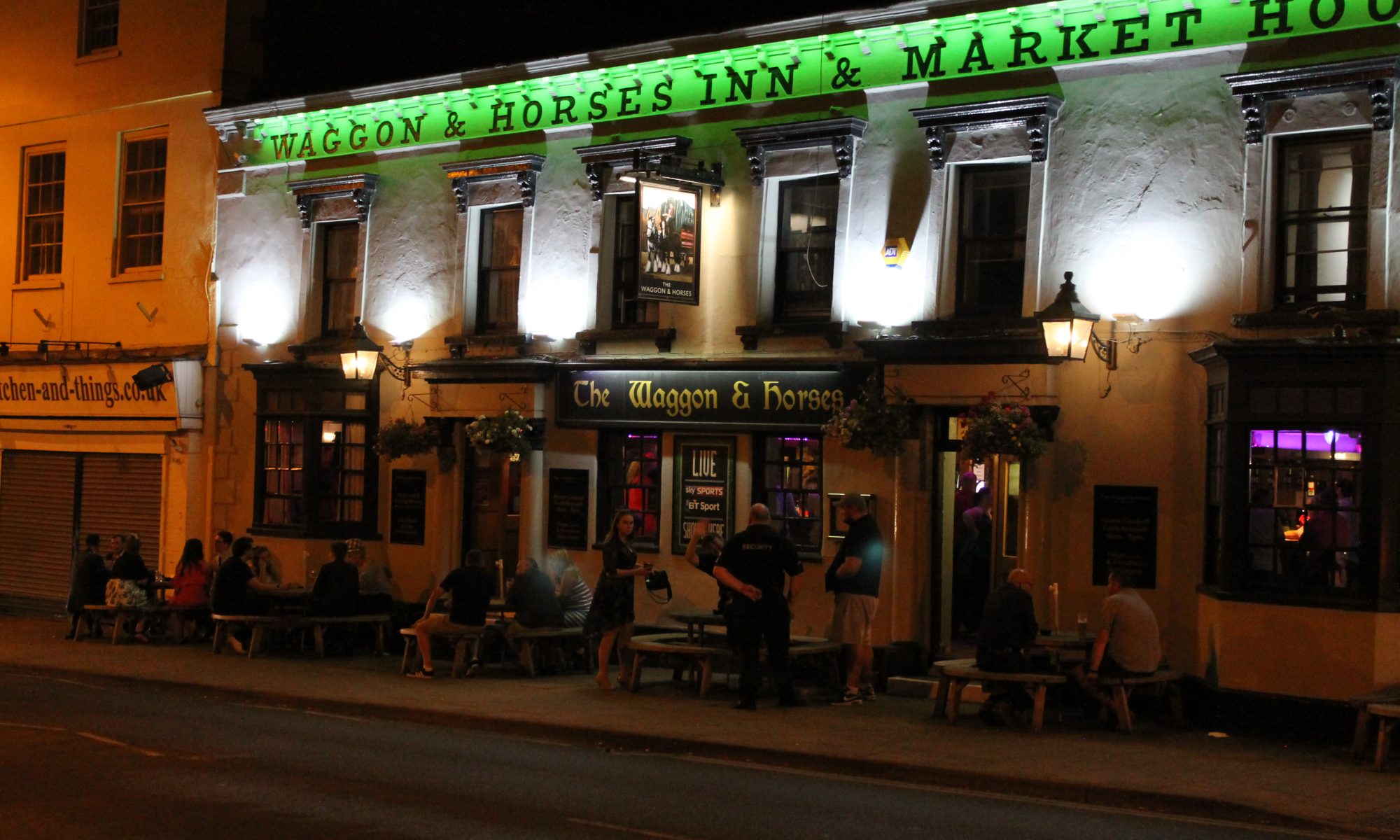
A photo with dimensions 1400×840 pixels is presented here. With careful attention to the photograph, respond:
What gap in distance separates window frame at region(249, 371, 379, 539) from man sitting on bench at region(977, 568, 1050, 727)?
989 cm

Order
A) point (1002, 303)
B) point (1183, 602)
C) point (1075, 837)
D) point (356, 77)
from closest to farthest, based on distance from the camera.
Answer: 1. point (1075, 837)
2. point (1183, 602)
3. point (1002, 303)
4. point (356, 77)

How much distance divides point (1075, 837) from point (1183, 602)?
584cm

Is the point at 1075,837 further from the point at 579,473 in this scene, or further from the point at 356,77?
the point at 356,77

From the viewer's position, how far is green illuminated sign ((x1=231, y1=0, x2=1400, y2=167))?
47.3ft

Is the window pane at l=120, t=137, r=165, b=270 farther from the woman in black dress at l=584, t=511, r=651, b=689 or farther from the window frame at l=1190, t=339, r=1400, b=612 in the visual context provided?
the window frame at l=1190, t=339, r=1400, b=612

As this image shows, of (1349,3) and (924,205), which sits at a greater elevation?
(1349,3)

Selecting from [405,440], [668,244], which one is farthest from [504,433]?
[668,244]

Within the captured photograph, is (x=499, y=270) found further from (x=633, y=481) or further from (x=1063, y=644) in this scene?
(x=1063, y=644)

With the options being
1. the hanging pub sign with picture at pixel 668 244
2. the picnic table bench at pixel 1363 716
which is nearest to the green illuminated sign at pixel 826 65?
the hanging pub sign with picture at pixel 668 244

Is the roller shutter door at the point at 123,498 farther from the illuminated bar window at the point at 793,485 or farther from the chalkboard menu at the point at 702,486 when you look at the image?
the illuminated bar window at the point at 793,485

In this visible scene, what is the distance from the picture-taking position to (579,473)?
18781mm

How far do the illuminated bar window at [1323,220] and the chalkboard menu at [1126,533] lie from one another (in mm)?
2323

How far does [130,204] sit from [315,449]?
6.14 m

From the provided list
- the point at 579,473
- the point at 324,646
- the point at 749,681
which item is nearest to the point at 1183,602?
→ the point at 749,681
